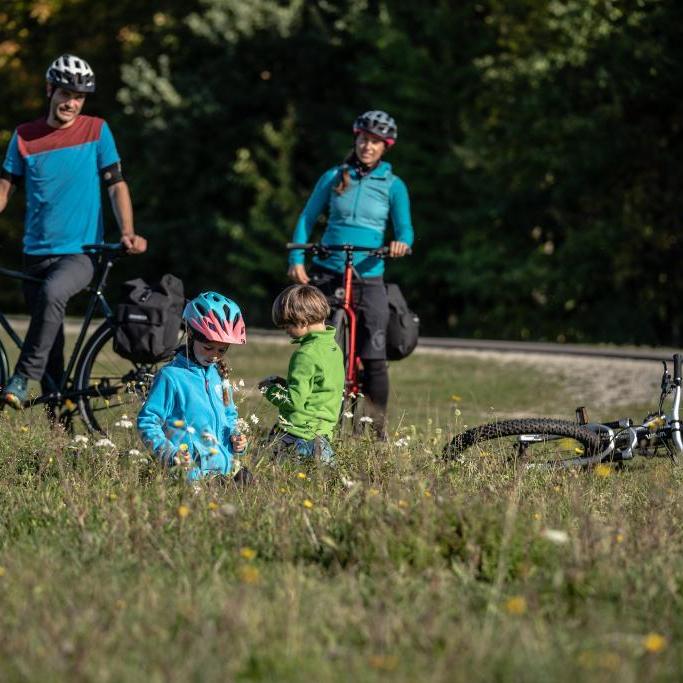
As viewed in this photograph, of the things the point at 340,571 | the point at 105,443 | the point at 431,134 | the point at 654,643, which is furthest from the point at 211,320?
the point at 431,134

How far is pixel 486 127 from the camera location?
1168 inches

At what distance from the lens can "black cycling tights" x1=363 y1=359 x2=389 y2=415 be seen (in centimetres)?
923

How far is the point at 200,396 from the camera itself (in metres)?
6.53

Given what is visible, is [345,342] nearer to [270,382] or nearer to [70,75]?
[270,382]

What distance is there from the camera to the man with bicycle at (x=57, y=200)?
28.2 feet

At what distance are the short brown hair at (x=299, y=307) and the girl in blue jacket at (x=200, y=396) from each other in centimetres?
66

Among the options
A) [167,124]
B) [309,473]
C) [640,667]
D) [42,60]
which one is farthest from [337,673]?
[42,60]

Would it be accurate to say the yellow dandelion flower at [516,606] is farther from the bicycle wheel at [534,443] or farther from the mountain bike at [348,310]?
the mountain bike at [348,310]

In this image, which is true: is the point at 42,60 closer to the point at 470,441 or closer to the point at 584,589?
the point at 470,441

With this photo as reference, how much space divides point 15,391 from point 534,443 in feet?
10.2

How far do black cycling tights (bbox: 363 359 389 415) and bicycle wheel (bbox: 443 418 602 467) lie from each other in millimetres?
1987

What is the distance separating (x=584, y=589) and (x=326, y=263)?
4.91m

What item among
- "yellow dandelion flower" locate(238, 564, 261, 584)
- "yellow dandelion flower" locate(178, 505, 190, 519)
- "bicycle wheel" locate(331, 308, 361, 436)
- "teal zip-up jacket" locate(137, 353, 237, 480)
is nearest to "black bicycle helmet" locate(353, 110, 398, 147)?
"bicycle wheel" locate(331, 308, 361, 436)

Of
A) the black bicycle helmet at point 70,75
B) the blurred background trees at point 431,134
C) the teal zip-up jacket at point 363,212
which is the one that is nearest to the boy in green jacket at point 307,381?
the teal zip-up jacket at point 363,212
